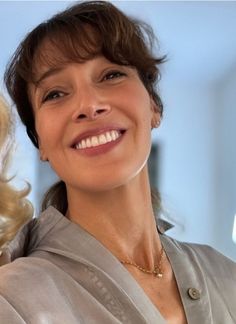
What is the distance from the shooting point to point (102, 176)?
78 cm

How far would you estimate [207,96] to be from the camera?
3.20m

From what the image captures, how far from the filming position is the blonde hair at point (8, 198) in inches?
34.2

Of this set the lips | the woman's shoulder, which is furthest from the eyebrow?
the woman's shoulder

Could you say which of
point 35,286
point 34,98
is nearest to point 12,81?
point 34,98

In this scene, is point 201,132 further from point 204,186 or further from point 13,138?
point 13,138

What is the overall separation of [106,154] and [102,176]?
0.03 metres

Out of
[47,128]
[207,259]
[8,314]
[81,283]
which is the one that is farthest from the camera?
[207,259]

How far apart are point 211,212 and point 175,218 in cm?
204

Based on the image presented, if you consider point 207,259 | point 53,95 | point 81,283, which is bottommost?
point 207,259

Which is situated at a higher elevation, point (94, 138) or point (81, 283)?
point (94, 138)

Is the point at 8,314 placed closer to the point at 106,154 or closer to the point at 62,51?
the point at 106,154

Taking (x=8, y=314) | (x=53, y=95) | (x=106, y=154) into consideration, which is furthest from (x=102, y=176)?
(x=8, y=314)

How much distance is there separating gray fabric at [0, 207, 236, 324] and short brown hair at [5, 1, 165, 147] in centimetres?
22

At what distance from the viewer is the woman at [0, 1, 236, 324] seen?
73 centimetres
